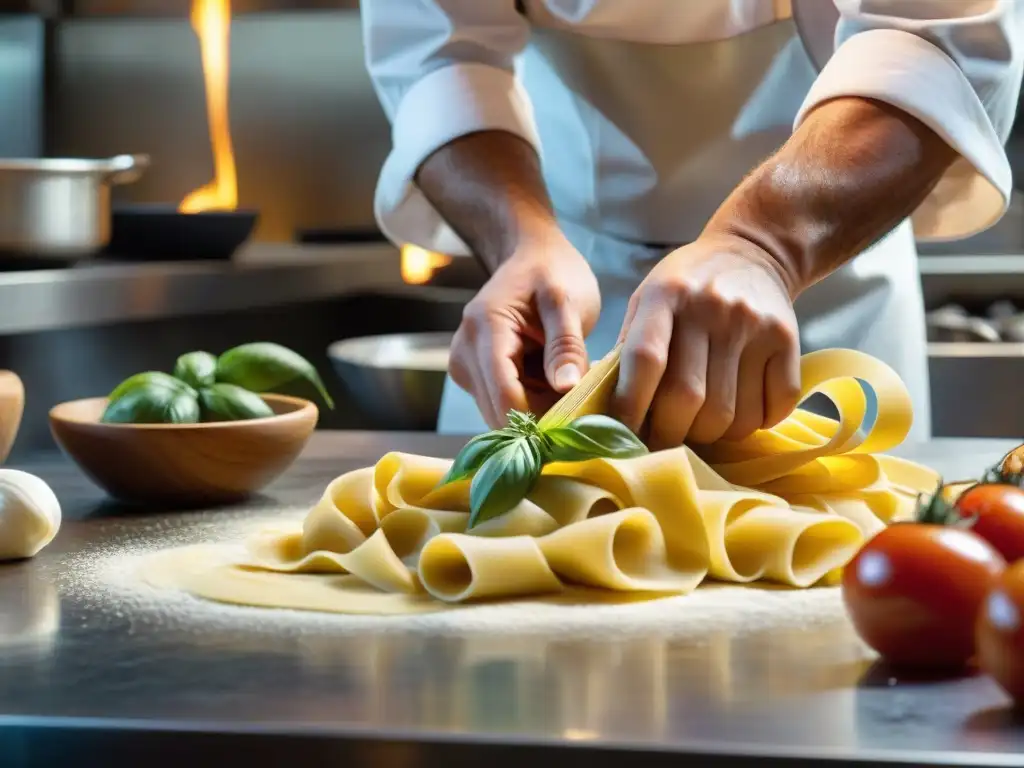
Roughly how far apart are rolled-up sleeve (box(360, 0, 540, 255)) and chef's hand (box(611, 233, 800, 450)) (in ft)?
1.78

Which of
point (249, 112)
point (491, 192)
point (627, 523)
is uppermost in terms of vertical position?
point (491, 192)

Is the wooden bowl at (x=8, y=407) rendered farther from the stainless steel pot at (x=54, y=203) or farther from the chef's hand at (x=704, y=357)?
the stainless steel pot at (x=54, y=203)

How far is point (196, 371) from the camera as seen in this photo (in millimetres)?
1243

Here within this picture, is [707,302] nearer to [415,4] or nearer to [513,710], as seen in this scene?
[513,710]

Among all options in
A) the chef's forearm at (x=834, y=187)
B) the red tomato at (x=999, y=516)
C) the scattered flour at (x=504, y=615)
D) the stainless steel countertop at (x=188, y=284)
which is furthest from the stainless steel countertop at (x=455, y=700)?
the stainless steel countertop at (x=188, y=284)

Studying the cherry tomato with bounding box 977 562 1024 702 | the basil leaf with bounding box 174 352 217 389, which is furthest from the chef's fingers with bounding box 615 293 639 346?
the cherry tomato with bounding box 977 562 1024 702

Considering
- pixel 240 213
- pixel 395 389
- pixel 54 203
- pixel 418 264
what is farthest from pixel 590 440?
pixel 418 264

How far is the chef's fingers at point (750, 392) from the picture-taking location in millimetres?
1138

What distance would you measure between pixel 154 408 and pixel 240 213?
1787mm

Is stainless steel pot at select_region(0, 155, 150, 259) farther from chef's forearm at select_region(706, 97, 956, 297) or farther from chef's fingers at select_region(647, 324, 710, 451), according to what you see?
chef's fingers at select_region(647, 324, 710, 451)

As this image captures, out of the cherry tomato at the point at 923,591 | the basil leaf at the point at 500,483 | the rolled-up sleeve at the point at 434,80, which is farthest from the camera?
the rolled-up sleeve at the point at 434,80

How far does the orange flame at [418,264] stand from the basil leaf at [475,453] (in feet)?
7.45

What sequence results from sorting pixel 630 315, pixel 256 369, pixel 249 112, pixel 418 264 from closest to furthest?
pixel 630 315 → pixel 256 369 → pixel 418 264 → pixel 249 112

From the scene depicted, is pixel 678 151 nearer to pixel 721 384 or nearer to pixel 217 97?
pixel 721 384
